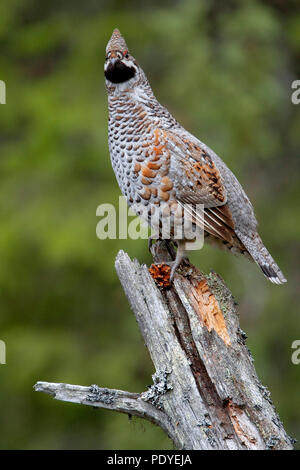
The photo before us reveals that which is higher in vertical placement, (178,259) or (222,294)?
(178,259)

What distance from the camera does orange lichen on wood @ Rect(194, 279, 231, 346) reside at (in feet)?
13.2

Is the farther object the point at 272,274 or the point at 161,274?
the point at 272,274

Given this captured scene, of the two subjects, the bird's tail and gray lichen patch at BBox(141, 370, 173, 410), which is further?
the bird's tail

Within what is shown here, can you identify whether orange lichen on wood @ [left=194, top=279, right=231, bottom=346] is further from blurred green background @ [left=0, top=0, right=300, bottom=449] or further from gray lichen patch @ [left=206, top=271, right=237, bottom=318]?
blurred green background @ [left=0, top=0, right=300, bottom=449]

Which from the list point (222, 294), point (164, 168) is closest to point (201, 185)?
point (164, 168)

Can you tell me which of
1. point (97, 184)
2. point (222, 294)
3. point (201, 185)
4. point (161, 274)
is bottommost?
point (222, 294)

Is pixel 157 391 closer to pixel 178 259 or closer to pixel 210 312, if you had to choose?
pixel 210 312

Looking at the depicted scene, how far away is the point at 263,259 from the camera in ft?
16.2

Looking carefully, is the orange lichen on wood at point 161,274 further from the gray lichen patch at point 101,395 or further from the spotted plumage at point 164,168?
the gray lichen patch at point 101,395

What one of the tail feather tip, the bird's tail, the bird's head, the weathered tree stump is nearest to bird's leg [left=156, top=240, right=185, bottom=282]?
the weathered tree stump

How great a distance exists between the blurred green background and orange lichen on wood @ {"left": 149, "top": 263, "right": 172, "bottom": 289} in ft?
9.57

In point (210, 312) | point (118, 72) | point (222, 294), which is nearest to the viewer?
point (210, 312)

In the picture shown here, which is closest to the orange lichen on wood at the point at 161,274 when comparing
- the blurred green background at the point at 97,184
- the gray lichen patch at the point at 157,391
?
the gray lichen patch at the point at 157,391

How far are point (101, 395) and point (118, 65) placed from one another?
239 cm
